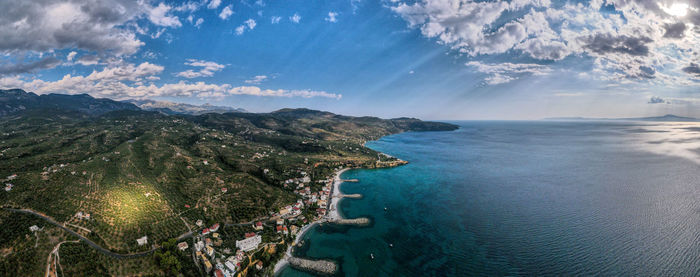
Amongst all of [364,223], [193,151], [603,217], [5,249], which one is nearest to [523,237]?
[603,217]

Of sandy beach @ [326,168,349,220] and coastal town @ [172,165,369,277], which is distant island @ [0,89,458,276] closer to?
coastal town @ [172,165,369,277]

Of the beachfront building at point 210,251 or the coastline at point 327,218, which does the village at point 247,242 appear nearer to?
the beachfront building at point 210,251

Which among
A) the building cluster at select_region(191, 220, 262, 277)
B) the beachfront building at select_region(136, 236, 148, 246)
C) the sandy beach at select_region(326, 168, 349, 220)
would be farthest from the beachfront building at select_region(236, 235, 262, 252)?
the sandy beach at select_region(326, 168, 349, 220)

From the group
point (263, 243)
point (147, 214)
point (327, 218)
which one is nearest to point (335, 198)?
point (327, 218)

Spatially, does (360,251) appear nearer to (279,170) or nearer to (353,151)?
(279,170)

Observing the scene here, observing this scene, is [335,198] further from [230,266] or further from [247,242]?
[230,266]

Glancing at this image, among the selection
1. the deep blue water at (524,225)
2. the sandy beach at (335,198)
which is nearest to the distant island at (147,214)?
the sandy beach at (335,198)
